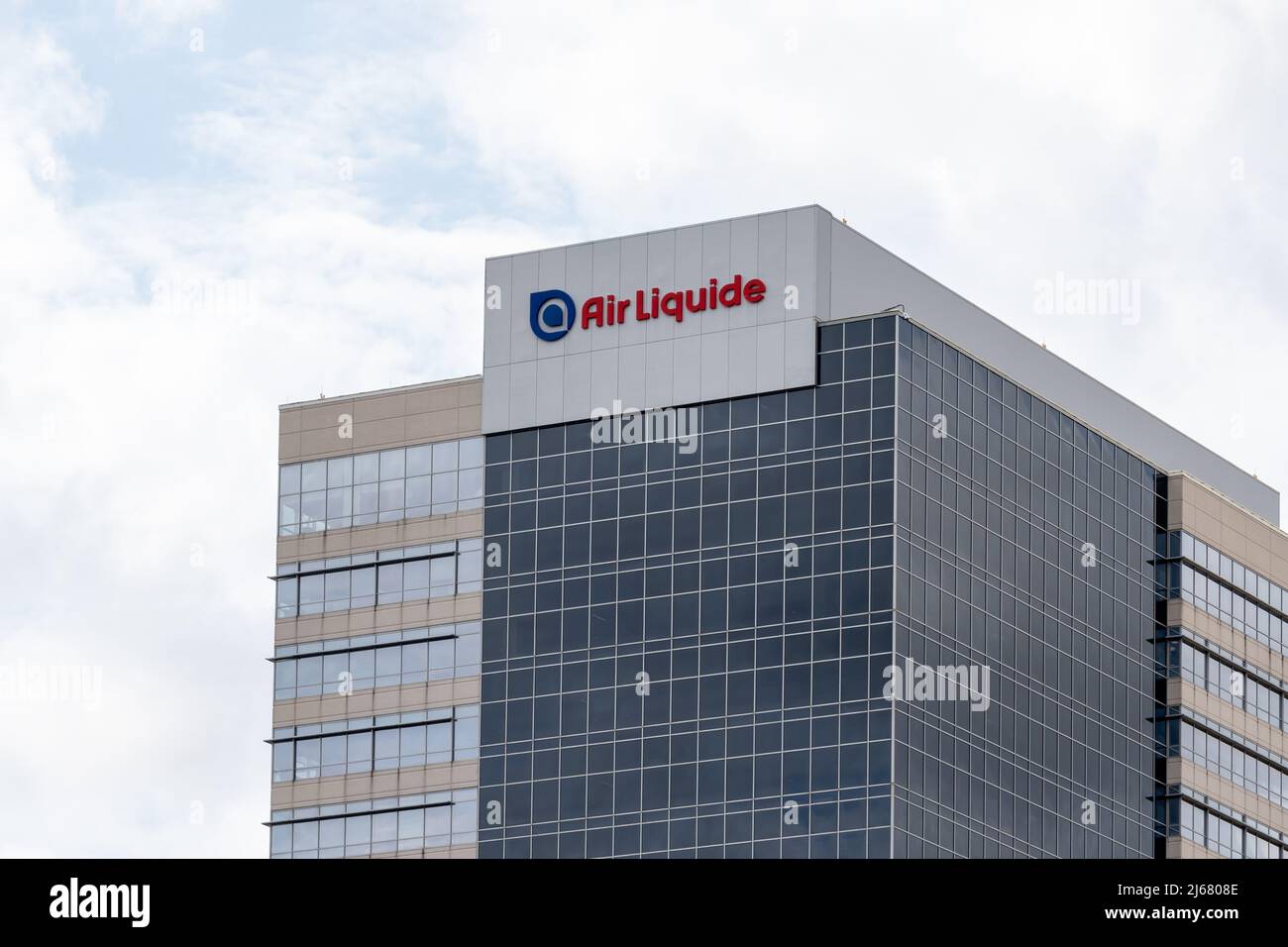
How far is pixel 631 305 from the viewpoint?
5128 inches

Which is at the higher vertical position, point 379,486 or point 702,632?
point 379,486

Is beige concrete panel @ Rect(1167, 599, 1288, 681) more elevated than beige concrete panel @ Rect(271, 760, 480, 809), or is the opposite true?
beige concrete panel @ Rect(1167, 599, 1288, 681)

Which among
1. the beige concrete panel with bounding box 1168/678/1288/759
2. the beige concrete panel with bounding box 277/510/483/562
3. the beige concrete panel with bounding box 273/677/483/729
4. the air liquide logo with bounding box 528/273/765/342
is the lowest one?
the beige concrete panel with bounding box 273/677/483/729

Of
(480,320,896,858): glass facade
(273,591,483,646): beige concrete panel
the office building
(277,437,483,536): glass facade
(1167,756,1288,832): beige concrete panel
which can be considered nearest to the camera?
(480,320,896,858): glass facade

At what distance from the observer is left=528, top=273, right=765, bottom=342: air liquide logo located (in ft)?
419

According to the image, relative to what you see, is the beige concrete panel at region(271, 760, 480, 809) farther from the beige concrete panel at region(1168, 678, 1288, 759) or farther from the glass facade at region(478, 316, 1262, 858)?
the beige concrete panel at region(1168, 678, 1288, 759)

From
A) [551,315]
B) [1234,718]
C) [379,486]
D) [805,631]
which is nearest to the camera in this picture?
[805,631]

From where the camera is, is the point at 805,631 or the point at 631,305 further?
the point at 631,305

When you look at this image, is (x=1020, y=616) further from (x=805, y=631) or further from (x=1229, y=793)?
(x=1229, y=793)

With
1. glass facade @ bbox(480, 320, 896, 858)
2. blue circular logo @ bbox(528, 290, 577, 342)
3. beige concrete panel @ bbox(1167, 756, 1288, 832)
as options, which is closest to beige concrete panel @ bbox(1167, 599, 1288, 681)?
beige concrete panel @ bbox(1167, 756, 1288, 832)

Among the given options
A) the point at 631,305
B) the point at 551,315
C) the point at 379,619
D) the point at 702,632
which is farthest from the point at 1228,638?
the point at 379,619

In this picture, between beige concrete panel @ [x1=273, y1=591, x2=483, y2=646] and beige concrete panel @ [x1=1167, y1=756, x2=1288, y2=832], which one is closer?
beige concrete panel @ [x1=273, y1=591, x2=483, y2=646]
